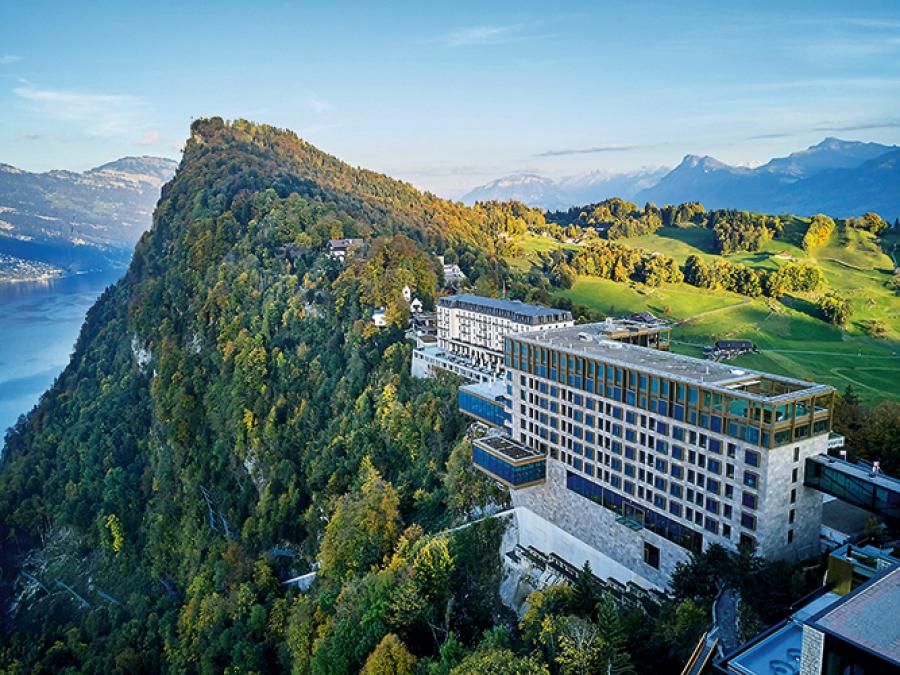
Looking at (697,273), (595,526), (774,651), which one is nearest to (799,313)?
(697,273)

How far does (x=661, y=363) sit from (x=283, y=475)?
126 feet

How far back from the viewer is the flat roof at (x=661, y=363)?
29844 mm

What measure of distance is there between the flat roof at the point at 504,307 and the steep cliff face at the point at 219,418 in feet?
21.4

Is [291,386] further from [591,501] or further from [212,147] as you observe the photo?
[212,147]

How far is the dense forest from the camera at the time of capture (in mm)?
34375

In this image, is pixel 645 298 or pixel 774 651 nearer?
pixel 774 651

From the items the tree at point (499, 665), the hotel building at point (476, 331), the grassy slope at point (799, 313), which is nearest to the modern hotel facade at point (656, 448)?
the hotel building at point (476, 331)

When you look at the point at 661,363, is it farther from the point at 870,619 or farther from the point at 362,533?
the point at 362,533

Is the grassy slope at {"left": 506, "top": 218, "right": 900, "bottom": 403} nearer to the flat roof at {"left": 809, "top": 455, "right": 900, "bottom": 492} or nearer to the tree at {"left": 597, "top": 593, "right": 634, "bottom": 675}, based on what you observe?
the flat roof at {"left": 809, "top": 455, "right": 900, "bottom": 492}

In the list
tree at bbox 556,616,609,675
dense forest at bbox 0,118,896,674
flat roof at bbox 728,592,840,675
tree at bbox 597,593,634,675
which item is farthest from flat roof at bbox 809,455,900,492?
tree at bbox 556,616,609,675

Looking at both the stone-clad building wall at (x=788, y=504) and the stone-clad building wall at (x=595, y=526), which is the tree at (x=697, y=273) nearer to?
the stone-clad building wall at (x=595, y=526)

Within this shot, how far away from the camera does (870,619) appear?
16.2m

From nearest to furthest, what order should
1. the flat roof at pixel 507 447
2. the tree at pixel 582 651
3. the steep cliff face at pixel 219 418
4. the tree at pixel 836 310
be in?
the tree at pixel 582 651
the flat roof at pixel 507 447
the steep cliff face at pixel 219 418
the tree at pixel 836 310

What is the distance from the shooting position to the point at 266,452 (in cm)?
6481
